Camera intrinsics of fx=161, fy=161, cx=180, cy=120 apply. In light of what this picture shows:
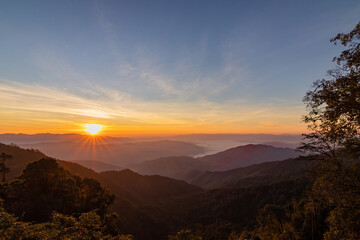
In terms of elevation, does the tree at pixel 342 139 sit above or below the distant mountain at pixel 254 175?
above

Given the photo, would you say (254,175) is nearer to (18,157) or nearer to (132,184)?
(132,184)

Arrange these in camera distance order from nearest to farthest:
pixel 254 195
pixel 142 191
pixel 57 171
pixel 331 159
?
pixel 331 159 < pixel 57 171 < pixel 254 195 < pixel 142 191

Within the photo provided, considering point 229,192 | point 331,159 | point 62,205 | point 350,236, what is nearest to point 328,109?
point 331,159

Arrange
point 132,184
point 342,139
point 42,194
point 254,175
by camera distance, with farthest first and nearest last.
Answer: point 254,175, point 132,184, point 42,194, point 342,139

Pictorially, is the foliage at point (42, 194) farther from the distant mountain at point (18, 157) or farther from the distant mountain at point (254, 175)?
the distant mountain at point (254, 175)

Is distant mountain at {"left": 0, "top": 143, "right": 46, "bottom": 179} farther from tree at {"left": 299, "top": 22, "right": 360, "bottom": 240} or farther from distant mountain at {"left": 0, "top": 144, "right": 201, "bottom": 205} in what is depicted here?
tree at {"left": 299, "top": 22, "right": 360, "bottom": 240}

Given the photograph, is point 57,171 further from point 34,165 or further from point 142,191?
point 142,191

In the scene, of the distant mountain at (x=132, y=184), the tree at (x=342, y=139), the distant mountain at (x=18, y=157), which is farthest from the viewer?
the distant mountain at (x=132, y=184)

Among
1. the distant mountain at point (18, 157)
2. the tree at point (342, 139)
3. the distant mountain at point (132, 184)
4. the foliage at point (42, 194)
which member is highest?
the tree at point (342, 139)

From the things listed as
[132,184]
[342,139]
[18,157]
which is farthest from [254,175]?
[18,157]

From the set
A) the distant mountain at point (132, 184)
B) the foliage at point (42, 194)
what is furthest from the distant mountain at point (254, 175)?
the foliage at point (42, 194)

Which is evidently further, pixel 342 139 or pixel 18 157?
pixel 18 157
